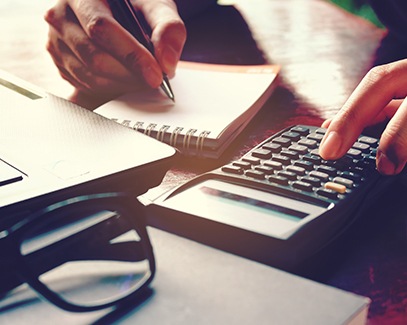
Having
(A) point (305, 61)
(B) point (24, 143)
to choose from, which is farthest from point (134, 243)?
(A) point (305, 61)

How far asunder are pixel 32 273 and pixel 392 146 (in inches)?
12.7

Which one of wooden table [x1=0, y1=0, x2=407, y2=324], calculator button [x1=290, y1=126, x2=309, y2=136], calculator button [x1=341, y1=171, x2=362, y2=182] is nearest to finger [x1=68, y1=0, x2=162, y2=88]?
wooden table [x1=0, y1=0, x2=407, y2=324]

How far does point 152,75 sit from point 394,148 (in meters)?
0.32

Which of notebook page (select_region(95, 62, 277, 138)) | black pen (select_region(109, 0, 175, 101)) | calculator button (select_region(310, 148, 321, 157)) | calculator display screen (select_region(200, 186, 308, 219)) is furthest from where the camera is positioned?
black pen (select_region(109, 0, 175, 101))

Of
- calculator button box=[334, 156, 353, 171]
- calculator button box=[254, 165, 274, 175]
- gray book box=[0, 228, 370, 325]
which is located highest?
gray book box=[0, 228, 370, 325]

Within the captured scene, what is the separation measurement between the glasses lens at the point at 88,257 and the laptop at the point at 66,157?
0.08 feet

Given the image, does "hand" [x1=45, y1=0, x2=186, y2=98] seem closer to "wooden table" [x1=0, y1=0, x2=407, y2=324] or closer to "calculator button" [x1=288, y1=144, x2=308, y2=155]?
"wooden table" [x1=0, y1=0, x2=407, y2=324]

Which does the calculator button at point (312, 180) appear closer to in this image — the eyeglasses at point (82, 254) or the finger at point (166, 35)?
the eyeglasses at point (82, 254)

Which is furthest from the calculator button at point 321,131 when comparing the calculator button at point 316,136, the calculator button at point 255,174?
the calculator button at point 255,174

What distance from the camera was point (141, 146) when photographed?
0.47m

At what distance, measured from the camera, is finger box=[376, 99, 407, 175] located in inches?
19.3

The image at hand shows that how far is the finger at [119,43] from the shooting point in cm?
71

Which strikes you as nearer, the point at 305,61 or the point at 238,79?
the point at 238,79

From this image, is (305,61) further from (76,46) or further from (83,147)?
(83,147)
